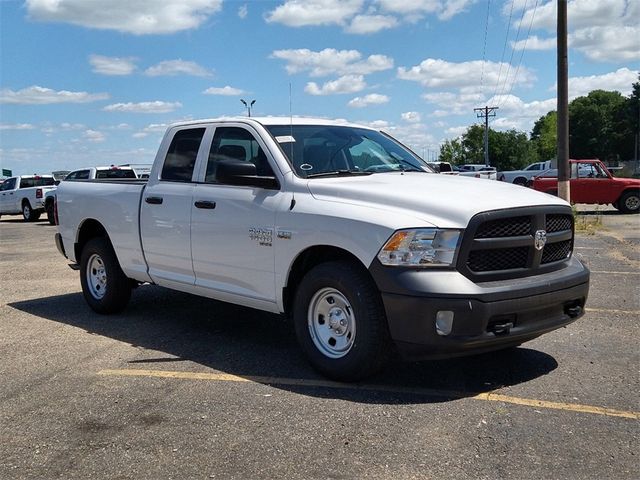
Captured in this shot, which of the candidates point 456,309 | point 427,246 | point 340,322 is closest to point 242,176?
point 340,322

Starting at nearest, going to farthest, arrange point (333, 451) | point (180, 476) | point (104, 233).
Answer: point (180, 476), point (333, 451), point (104, 233)

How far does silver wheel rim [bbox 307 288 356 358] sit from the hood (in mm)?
719

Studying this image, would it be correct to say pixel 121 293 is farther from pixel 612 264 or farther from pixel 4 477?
pixel 612 264

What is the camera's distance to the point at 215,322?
6.93m

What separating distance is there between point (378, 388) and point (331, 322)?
587 millimetres

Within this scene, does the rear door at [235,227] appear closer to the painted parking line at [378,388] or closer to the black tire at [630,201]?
the painted parking line at [378,388]

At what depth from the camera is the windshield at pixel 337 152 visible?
547cm

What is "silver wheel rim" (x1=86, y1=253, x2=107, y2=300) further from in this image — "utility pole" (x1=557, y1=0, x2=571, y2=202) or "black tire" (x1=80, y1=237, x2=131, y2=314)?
"utility pole" (x1=557, y1=0, x2=571, y2=202)

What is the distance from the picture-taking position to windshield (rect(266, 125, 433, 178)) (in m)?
5.47

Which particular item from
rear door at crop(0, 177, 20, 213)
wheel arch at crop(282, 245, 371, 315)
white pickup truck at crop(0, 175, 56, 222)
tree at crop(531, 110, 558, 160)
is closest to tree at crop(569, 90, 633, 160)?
tree at crop(531, 110, 558, 160)

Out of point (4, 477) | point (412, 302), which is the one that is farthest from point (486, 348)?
point (4, 477)

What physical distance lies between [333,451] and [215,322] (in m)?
3.45

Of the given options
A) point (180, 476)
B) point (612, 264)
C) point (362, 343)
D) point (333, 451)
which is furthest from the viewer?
point (612, 264)

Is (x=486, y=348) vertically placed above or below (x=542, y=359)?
above
